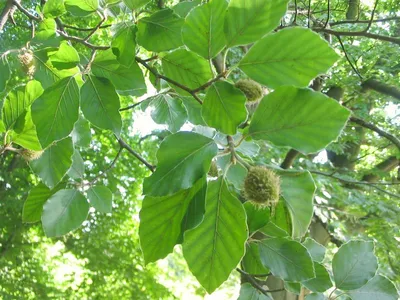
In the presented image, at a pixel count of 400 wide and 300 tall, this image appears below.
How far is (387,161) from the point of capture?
369cm

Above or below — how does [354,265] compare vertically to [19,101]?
below

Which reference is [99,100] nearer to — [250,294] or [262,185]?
[262,185]

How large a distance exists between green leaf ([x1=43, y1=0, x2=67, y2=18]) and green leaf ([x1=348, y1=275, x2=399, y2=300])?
30.3 inches

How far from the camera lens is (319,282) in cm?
82

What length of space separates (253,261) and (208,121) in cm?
40

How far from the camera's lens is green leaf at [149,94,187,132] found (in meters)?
0.98

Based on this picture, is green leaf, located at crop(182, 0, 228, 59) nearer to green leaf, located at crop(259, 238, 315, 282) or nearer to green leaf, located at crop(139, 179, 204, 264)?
green leaf, located at crop(139, 179, 204, 264)

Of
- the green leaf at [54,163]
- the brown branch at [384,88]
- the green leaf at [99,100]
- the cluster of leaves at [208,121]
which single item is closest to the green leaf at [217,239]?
the cluster of leaves at [208,121]

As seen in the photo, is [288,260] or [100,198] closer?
[288,260]

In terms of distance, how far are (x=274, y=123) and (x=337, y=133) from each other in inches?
3.1

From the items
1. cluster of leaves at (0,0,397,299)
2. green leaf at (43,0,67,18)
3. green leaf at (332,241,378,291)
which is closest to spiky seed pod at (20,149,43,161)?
cluster of leaves at (0,0,397,299)

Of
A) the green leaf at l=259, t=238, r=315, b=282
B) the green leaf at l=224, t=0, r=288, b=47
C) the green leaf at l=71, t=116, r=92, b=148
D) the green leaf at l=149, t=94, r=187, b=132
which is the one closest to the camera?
the green leaf at l=224, t=0, r=288, b=47

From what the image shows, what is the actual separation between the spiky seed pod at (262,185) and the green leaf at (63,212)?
46cm

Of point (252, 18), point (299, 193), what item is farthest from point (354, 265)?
point (252, 18)
